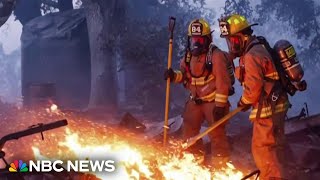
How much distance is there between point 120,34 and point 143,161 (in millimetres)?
9604

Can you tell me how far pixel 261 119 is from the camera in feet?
16.1

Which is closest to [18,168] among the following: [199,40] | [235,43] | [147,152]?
[235,43]

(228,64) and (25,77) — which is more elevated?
(228,64)

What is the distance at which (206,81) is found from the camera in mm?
6199

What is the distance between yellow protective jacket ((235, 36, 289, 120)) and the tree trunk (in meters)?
9.96

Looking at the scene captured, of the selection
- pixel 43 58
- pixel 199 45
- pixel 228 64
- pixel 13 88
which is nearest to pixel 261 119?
pixel 228 64

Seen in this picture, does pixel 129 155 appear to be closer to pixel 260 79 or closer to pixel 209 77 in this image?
pixel 209 77

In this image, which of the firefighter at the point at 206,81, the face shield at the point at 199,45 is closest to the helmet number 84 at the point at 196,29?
the firefighter at the point at 206,81

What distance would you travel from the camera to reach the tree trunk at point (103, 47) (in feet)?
46.8

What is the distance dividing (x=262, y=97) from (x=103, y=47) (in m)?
10.2

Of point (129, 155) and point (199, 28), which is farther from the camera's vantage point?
point (199, 28)

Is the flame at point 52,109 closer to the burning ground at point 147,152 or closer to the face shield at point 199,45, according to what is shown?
the burning ground at point 147,152

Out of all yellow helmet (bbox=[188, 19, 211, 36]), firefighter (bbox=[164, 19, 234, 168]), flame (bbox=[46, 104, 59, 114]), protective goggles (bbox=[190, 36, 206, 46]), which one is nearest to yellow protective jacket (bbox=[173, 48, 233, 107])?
firefighter (bbox=[164, 19, 234, 168])

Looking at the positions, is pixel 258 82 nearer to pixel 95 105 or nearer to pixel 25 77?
pixel 95 105
